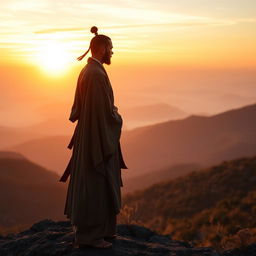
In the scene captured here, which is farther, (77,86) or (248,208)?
(248,208)

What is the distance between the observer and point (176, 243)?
972 cm

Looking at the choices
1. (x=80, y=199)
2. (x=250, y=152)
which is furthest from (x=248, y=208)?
(x=250, y=152)

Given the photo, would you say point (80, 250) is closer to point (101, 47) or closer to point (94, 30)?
point (101, 47)

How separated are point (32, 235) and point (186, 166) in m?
51.0

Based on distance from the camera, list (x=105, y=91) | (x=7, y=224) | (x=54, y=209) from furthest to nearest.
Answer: (x=54, y=209) → (x=7, y=224) → (x=105, y=91)

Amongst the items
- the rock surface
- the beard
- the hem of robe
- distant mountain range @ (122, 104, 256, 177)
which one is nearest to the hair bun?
the beard

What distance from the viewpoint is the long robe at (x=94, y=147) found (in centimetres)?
714

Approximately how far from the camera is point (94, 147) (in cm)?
714

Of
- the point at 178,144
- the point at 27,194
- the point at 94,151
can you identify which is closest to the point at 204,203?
the point at 27,194

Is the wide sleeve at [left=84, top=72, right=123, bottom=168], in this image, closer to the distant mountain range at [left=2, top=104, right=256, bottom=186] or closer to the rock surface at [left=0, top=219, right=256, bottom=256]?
the rock surface at [left=0, top=219, right=256, bottom=256]

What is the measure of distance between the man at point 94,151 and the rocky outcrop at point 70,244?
0.48 meters

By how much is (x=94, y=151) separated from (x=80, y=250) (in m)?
1.77

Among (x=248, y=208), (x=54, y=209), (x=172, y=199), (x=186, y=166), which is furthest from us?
(x=186, y=166)

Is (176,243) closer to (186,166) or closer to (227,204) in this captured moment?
(227,204)
